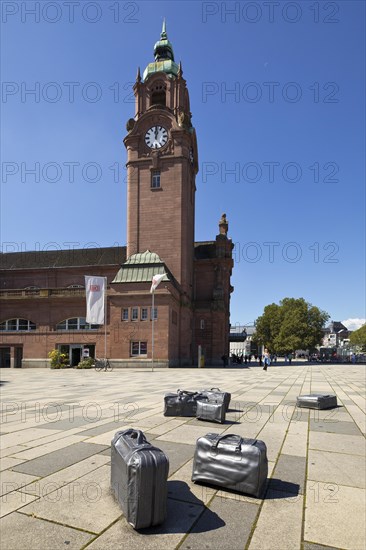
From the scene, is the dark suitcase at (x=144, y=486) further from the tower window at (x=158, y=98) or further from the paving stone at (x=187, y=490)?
the tower window at (x=158, y=98)

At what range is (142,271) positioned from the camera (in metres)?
40.9

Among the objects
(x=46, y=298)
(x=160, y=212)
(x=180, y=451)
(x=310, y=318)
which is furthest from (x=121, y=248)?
(x=180, y=451)

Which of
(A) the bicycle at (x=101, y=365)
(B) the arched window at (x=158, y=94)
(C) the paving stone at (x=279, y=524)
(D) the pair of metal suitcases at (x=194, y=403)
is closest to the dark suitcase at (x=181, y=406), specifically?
(D) the pair of metal suitcases at (x=194, y=403)

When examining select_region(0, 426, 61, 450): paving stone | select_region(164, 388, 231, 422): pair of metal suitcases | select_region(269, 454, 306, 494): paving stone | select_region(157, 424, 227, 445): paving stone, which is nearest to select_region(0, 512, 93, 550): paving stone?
select_region(269, 454, 306, 494): paving stone

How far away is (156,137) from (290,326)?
147ft

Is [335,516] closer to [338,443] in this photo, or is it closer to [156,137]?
[338,443]

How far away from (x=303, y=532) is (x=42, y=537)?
260cm

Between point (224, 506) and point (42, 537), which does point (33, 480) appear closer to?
point (42, 537)

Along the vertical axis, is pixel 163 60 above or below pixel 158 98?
above

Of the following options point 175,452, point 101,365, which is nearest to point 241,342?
point 101,365

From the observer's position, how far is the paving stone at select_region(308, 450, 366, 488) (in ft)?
17.7

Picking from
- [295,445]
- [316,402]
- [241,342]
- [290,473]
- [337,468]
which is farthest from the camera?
[241,342]

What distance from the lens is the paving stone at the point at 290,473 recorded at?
16.8 ft

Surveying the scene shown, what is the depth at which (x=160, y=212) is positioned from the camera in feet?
153
